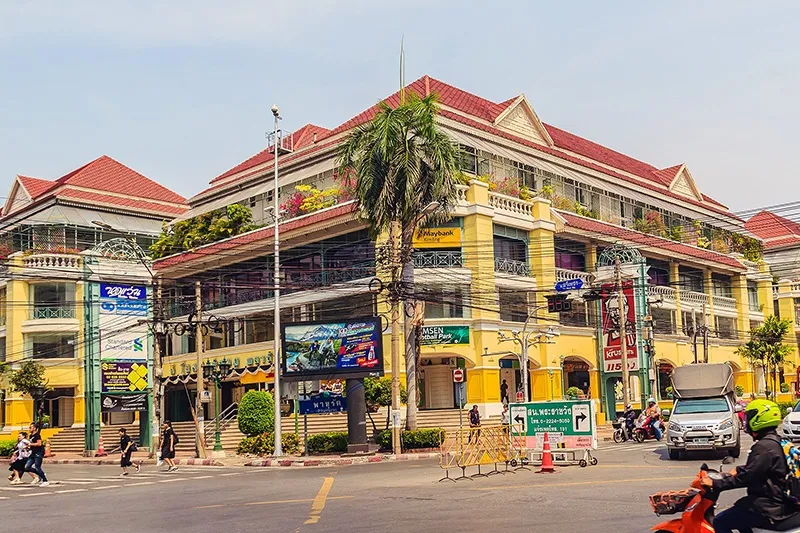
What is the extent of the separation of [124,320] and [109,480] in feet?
56.1

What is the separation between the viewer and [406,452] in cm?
3312

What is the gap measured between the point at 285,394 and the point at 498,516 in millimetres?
21910

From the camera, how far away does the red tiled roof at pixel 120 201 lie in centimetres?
5791

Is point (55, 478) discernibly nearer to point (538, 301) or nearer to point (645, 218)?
point (538, 301)

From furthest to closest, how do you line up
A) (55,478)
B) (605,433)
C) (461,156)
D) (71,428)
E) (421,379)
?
(71,428)
(421,379)
(605,433)
(461,156)
(55,478)

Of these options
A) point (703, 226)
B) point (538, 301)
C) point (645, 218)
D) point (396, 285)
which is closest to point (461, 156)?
point (396, 285)

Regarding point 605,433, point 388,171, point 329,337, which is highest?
point 388,171

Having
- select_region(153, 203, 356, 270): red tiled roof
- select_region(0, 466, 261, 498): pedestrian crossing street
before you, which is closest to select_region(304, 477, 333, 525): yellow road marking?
select_region(0, 466, 261, 498): pedestrian crossing street

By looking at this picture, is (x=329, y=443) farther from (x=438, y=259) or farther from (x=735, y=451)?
(x=735, y=451)

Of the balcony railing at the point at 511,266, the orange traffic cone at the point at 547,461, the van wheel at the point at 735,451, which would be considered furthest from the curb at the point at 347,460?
the balcony railing at the point at 511,266

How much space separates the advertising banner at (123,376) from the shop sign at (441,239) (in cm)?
1393

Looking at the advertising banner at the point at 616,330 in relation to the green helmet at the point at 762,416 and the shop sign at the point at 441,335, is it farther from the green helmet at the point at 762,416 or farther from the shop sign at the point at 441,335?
the green helmet at the point at 762,416

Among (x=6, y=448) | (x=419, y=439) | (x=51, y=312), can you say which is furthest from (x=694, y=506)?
(x=51, y=312)

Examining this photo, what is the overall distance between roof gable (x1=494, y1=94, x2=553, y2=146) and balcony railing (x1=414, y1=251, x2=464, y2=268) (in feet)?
31.5
